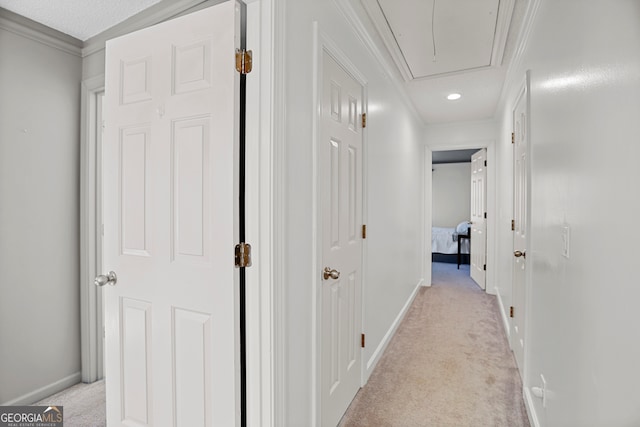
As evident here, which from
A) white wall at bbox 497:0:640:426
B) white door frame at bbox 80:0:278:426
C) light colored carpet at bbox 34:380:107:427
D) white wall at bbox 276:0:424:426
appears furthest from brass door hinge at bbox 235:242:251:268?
light colored carpet at bbox 34:380:107:427

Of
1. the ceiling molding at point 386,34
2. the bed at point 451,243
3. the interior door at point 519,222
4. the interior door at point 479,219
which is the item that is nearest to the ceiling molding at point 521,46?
the interior door at point 519,222

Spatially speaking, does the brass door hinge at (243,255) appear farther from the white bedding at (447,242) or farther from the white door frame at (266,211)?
the white bedding at (447,242)

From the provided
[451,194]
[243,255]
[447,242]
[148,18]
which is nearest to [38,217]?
[148,18]

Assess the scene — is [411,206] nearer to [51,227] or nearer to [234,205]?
[234,205]

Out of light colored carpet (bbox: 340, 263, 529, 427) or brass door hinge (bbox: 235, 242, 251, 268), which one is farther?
light colored carpet (bbox: 340, 263, 529, 427)

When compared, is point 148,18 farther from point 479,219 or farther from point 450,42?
point 479,219

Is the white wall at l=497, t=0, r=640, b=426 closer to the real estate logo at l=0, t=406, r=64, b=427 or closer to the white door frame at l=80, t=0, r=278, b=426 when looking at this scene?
the white door frame at l=80, t=0, r=278, b=426

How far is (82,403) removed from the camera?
2133 millimetres

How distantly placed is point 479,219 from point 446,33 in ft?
11.5

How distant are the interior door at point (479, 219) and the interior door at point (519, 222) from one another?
2.09 metres

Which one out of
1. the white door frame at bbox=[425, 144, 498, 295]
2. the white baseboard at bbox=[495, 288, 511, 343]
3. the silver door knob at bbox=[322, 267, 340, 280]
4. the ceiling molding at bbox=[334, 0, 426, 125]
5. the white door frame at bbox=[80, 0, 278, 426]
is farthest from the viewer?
the white door frame at bbox=[425, 144, 498, 295]

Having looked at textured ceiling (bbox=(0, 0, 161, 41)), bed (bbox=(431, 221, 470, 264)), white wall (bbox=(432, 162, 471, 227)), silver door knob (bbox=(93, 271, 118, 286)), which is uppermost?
textured ceiling (bbox=(0, 0, 161, 41))

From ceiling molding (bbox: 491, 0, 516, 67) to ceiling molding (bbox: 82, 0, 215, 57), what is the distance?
1688 mm

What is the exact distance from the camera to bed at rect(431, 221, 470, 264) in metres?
6.89
